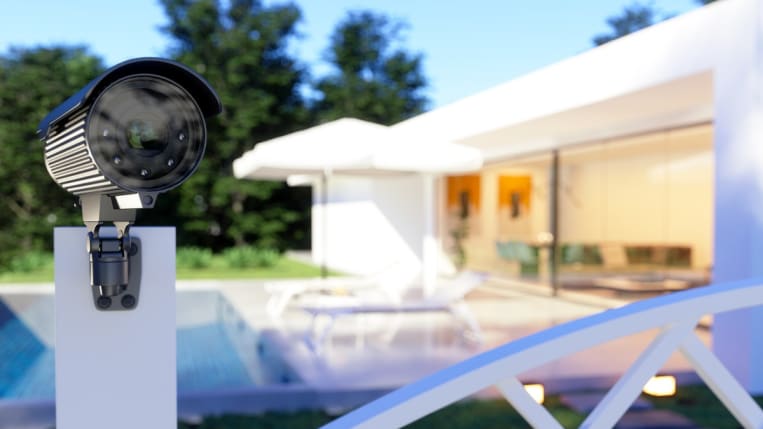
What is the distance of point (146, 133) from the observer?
1.35 meters

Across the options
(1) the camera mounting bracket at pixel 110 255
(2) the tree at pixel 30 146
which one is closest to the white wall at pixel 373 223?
(2) the tree at pixel 30 146

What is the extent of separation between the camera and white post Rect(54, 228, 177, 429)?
145 centimetres

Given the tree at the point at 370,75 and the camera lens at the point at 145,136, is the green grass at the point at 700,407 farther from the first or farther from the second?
the tree at the point at 370,75

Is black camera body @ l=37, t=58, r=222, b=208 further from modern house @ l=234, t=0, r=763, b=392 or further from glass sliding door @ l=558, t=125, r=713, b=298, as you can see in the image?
glass sliding door @ l=558, t=125, r=713, b=298

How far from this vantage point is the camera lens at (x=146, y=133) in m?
Answer: 1.30

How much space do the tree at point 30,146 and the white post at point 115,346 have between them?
2389 centimetres

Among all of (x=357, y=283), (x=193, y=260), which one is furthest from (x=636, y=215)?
(x=193, y=260)

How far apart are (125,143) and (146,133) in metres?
0.05

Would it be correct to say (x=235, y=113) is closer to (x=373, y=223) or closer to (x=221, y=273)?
(x=373, y=223)

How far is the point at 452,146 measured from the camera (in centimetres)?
865

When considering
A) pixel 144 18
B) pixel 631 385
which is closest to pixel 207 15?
pixel 144 18

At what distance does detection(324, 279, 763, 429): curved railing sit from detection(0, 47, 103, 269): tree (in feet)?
79.2

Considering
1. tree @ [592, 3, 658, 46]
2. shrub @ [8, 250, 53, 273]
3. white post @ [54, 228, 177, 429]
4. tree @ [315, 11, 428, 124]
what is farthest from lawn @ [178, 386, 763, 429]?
tree @ [592, 3, 658, 46]

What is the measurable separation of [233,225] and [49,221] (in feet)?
19.1
